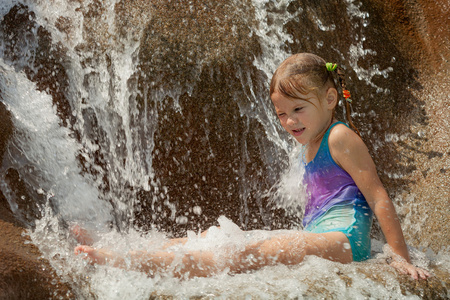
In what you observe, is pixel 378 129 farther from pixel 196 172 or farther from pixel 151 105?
pixel 151 105

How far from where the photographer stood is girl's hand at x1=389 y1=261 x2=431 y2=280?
6.79ft

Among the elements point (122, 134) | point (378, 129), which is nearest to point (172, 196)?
point (122, 134)

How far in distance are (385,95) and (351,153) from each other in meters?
1.47

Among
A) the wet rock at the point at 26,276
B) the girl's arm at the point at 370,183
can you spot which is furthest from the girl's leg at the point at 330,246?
the wet rock at the point at 26,276

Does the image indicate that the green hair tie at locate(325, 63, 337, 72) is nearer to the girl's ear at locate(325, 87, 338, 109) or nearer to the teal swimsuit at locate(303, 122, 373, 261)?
the girl's ear at locate(325, 87, 338, 109)

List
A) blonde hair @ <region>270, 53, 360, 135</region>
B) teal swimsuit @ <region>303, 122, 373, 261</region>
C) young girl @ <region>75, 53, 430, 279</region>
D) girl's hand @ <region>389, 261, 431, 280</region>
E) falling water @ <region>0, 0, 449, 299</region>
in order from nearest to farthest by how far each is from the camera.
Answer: girl's hand @ <region>389, 261, 431, 280</region> < young girl @ <region>75, 53, 430, 279</region> < teal swimsuit @ <region>303, 122, 373, 261</region> < blonde hair @ <region>270, 53, 360, 135</region> < falling water @ <region>0, 0, 449, 299</region>

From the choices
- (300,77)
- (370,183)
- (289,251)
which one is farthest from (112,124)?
(370,183)

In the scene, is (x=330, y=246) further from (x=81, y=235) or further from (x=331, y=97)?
(x=81, y=235)

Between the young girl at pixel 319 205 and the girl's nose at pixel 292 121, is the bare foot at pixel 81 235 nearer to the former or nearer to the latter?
the young girl at pixel 319 205

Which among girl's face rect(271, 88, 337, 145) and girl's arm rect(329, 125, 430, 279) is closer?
girl's arm rect(329, 125, 430, 279)

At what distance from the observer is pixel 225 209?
130 inches

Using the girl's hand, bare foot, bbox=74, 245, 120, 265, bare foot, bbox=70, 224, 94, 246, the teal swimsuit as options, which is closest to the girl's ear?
the teal swimsuit

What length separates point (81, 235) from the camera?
98.9 inches

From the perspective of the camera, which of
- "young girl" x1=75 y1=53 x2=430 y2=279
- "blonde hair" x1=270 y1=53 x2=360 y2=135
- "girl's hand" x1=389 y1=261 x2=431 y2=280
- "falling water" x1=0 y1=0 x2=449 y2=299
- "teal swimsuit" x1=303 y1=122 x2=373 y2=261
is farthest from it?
"falling water" x1=0 y1=0 x2=449 y2=299
